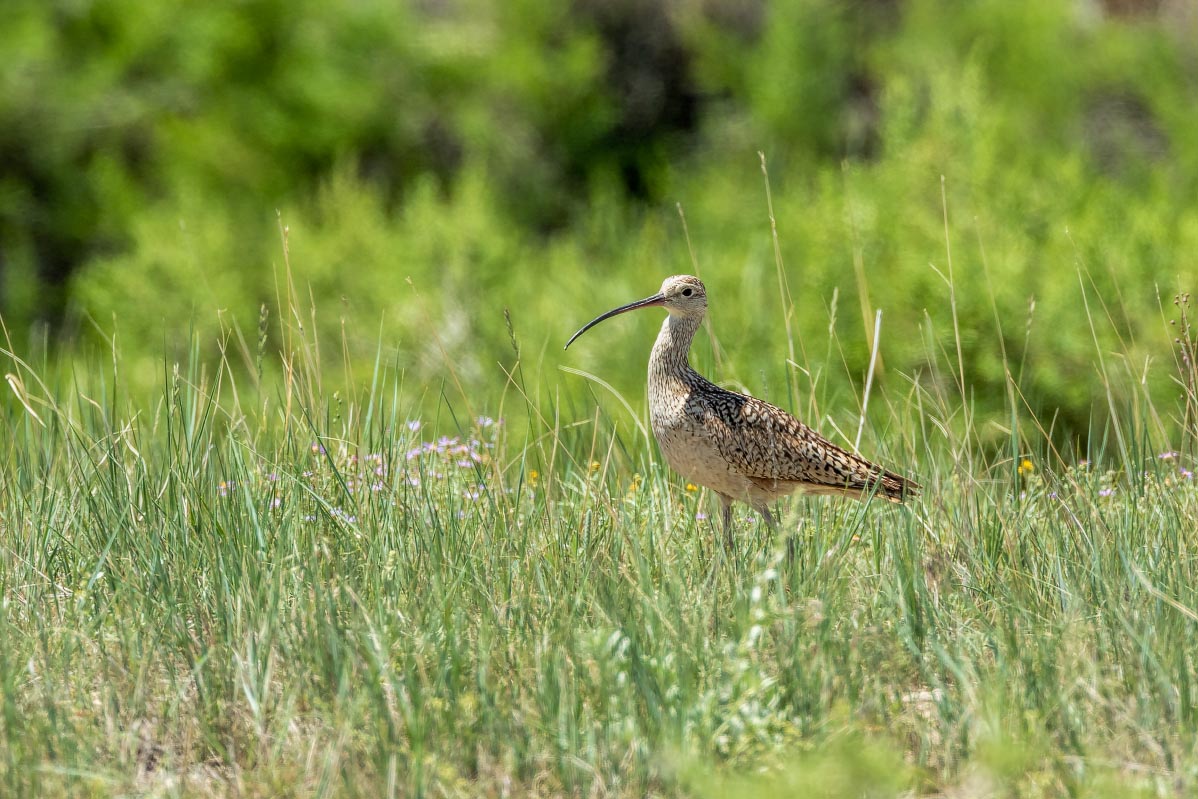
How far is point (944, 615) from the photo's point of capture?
4320 millimetres

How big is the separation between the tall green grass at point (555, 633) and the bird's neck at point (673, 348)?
66 centimetres

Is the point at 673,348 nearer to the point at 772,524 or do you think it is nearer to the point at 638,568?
the point at 772,524

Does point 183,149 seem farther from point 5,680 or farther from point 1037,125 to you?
point 5,680

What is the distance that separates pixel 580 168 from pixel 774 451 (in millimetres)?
12377

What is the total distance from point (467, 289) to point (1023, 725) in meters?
11.7

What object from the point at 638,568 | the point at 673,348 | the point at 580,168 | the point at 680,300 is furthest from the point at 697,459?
the point at 580,168

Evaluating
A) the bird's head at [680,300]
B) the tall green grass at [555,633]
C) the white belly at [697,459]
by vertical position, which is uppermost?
the bird's head at [680,300]

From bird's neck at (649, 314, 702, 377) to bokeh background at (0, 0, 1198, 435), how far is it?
600 cm

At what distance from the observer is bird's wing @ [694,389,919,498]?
5.52 meters

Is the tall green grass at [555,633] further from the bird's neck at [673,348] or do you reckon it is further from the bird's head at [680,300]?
the bird's head at [680,300]

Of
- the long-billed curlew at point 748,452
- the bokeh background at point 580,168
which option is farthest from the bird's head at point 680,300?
the bokeh background at point 580,168

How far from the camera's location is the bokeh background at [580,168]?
1284 centimetres

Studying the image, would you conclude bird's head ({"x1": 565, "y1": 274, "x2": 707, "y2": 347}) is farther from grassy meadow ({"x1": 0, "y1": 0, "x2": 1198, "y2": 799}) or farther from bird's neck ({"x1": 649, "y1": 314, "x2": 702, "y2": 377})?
grassy meadow ({"x1": 0, "y1": 0, "x2": 1198, "y2": 799})

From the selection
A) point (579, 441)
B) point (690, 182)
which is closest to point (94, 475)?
point (579, 441)
